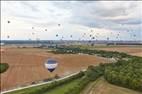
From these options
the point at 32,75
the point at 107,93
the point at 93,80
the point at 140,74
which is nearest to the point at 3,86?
the point at 32,75

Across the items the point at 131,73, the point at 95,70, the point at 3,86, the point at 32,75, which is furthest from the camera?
the point at 32,75

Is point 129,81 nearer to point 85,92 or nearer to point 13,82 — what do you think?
point 85,92

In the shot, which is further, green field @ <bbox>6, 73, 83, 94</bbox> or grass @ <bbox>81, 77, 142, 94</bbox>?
grass @ <bbox>81, 77, 142, 94</bbox>

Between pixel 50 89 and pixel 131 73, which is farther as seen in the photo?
pixel 131 73

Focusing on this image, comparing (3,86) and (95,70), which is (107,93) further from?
(3,86)

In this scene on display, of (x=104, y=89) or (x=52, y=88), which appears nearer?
(x=104, y=89)

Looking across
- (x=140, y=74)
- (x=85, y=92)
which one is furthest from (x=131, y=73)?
(x=85, y=92)

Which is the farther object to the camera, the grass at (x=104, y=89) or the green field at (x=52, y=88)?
the grass at (x=104, y=89)

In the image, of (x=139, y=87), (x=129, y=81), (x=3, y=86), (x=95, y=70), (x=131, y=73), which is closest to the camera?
(x=139, y=87)

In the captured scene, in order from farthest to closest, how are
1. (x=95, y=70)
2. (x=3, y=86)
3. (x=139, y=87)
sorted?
(x=95, y=70) < (x=3, y=86) < (x=139, y=87)
